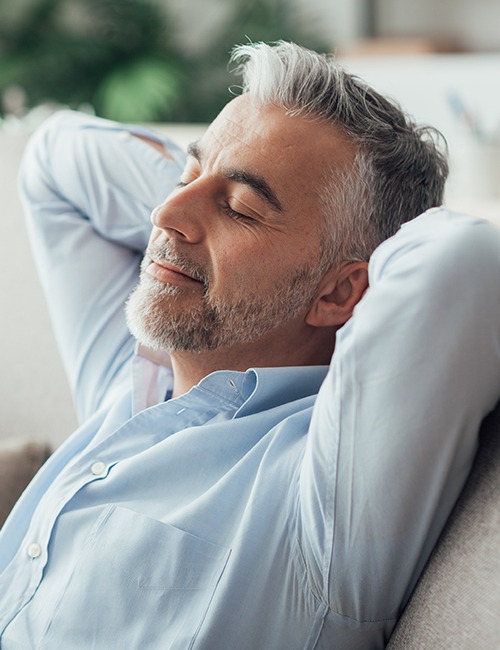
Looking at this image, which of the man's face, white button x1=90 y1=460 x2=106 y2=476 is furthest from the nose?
white button x1=90 y1=460 x2=106 y2=476

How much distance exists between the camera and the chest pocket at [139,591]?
1.08 metres

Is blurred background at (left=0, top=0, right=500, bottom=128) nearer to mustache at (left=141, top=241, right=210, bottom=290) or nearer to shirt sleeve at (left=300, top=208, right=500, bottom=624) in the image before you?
mustache at (left=141, top=241, right=210, bottom=290)

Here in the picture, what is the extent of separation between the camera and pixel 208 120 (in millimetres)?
4906

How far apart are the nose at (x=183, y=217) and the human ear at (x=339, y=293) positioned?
0.19 meters

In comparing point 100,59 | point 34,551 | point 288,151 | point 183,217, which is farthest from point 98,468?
point 100,59

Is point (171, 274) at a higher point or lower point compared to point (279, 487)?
higher

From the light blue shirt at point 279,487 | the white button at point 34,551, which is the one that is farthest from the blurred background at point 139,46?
the white button at point 34,551

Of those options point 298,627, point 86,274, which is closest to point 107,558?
point 298,627

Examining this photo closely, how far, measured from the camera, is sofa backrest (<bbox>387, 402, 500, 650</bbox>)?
34.7 inches

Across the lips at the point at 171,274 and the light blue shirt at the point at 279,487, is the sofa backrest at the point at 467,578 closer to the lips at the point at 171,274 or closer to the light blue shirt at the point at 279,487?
the light blue shirt at the point at 279,487

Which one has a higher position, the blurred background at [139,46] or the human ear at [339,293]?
the human ear at [339,293]

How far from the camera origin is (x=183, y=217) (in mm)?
1273

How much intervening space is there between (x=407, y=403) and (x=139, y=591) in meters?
0.42

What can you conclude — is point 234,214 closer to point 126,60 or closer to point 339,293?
point 339,293
